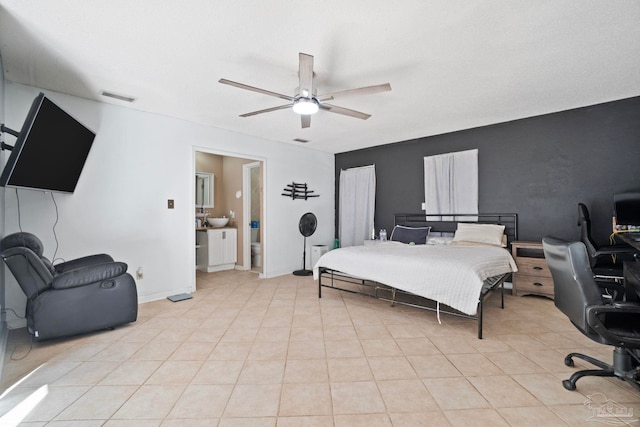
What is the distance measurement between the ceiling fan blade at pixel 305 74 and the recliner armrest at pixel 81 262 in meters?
2.74

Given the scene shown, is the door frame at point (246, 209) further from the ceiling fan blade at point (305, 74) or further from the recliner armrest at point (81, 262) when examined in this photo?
the ceiling fan blade at point (305, 74)

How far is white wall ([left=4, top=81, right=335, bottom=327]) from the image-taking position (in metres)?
3.03

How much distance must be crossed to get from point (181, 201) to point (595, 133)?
5590mm

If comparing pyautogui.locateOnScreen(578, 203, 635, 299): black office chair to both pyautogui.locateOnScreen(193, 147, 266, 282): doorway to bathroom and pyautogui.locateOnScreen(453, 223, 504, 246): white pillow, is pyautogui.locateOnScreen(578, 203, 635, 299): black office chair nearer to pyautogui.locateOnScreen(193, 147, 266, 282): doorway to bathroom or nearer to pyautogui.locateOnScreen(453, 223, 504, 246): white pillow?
pyautogui.locateOnScreen(453, 223, 504, 246): white pillow

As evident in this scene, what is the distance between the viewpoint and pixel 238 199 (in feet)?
19.5

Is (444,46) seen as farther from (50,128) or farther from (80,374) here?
(80,374)

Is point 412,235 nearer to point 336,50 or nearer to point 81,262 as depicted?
point 336,50

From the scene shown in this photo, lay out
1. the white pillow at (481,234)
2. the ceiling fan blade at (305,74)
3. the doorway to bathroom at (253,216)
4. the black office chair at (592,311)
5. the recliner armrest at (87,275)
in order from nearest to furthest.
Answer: the black office chair at (592,311), the ceiling fan blade at (305,74), the recliner armrest at (87,275), the white pillow at (481,234), the doorway to bathroom at (253,216)

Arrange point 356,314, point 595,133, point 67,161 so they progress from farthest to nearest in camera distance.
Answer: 1. point 595,133
2. point 356,314
3. point 67,161

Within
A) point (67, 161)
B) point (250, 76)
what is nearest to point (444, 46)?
point (250, 76)

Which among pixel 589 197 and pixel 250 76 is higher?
pixel 250 76

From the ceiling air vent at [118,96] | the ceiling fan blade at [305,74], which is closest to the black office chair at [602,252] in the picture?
the ceiling fan blade at [305,74]

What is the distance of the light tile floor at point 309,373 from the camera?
1.63 metres

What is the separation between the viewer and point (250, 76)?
2.84m
